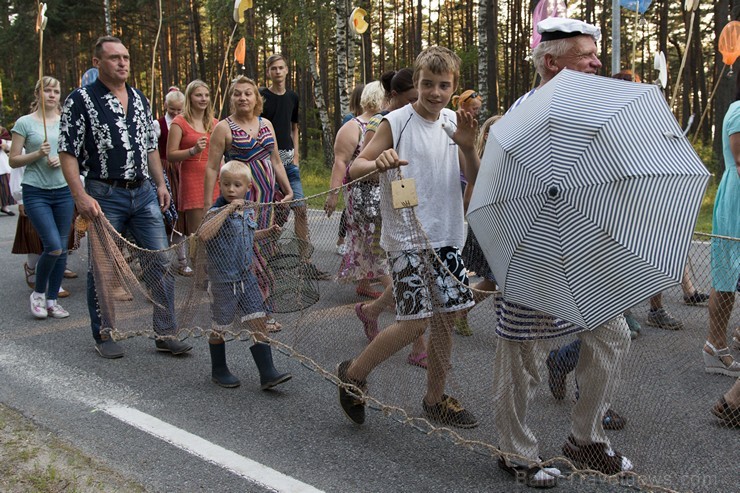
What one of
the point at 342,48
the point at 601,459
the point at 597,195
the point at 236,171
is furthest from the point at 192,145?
the point at 342,48

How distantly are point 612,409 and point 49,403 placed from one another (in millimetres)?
3096

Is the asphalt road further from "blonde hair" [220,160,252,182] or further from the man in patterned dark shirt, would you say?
"blonde hair" [220,160,252,182]

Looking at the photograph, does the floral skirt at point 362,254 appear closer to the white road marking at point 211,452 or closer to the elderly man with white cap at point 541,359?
the elderly man with white cap at point 541,359

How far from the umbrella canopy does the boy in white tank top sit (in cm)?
75

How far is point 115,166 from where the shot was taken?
493 centimetres

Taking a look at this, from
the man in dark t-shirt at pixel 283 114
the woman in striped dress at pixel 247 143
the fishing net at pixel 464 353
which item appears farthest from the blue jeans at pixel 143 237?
the man in dark t-shirt at pixel 283 114

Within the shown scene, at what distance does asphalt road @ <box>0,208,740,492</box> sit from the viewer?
3133 millimetres

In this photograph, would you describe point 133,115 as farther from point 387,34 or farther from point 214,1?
point 387,34

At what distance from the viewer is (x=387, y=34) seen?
44.3 meters

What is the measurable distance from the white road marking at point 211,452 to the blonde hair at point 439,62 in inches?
75.8

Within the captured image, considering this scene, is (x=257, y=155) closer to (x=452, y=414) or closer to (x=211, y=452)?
(x=211, y=452)

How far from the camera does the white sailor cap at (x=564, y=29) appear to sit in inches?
118

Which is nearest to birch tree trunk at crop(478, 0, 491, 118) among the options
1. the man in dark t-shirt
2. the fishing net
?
the man in dark t-shirt

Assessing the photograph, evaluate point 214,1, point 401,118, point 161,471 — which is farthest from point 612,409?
point 214,1
